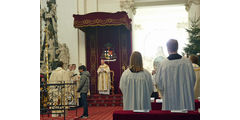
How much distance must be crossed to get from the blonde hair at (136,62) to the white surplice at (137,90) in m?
0.13

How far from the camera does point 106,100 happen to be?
11.4m

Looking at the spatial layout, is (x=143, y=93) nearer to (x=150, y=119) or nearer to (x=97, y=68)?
(x=150, y=119)

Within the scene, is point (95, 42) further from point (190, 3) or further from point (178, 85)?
point (178, 85)

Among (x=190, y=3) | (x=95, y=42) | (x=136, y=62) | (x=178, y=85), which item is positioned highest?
(x=190, y=3)

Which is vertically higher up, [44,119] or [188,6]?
[188,6]

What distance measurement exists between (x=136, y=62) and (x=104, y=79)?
773cm

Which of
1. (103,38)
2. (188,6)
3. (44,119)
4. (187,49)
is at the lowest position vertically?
(44,119)

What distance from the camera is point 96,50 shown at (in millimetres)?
13188

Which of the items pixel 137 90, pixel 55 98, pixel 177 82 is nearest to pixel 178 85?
pixel 177 82

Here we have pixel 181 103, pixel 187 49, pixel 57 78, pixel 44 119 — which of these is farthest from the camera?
pixel 187 49

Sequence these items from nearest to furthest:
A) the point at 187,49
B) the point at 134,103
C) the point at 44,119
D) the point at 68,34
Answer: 1. the point at 134,103
2. the point at 44,119
3. the point at 187,49
4. the point at 68,34

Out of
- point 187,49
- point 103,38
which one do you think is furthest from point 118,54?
point 187,49

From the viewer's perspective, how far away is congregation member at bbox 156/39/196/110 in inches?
164

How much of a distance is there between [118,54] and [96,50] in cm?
131
